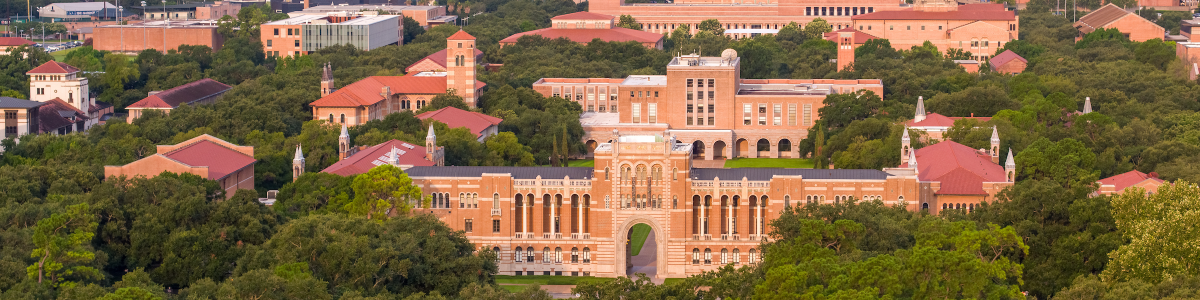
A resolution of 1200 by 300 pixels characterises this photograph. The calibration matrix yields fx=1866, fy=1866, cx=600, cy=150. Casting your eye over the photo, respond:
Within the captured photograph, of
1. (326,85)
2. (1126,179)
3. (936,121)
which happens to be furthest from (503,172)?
(326,85)

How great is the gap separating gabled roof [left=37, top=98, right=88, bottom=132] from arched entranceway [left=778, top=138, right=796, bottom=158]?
195 feet

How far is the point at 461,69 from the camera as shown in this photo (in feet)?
523

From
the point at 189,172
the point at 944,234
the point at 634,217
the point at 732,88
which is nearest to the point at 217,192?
the point at 189,172

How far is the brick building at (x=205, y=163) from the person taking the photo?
109m

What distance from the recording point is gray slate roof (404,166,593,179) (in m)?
105

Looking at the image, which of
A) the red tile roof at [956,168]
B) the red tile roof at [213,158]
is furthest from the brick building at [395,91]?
the red tile roof at [956,168]

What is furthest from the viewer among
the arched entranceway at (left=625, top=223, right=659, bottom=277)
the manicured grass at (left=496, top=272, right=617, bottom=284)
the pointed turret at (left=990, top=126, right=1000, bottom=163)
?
the pointed turret at (left=990, top=126, right=1000, bottom=163)

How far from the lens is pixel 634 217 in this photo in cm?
10319

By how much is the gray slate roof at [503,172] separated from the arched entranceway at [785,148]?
5431 cm

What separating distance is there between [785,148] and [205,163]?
61045mm

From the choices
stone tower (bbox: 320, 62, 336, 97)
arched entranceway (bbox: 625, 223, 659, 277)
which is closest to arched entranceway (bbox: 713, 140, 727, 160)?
stone tower (bbox: 320, 62, 336, 97)

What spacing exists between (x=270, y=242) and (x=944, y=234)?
107ft

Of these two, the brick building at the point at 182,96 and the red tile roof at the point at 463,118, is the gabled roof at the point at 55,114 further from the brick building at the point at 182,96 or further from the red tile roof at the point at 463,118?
the red tile roof at the point at 463,118

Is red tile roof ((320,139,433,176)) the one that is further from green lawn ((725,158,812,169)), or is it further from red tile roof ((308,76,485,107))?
green lawn ((725,158,812,169))
